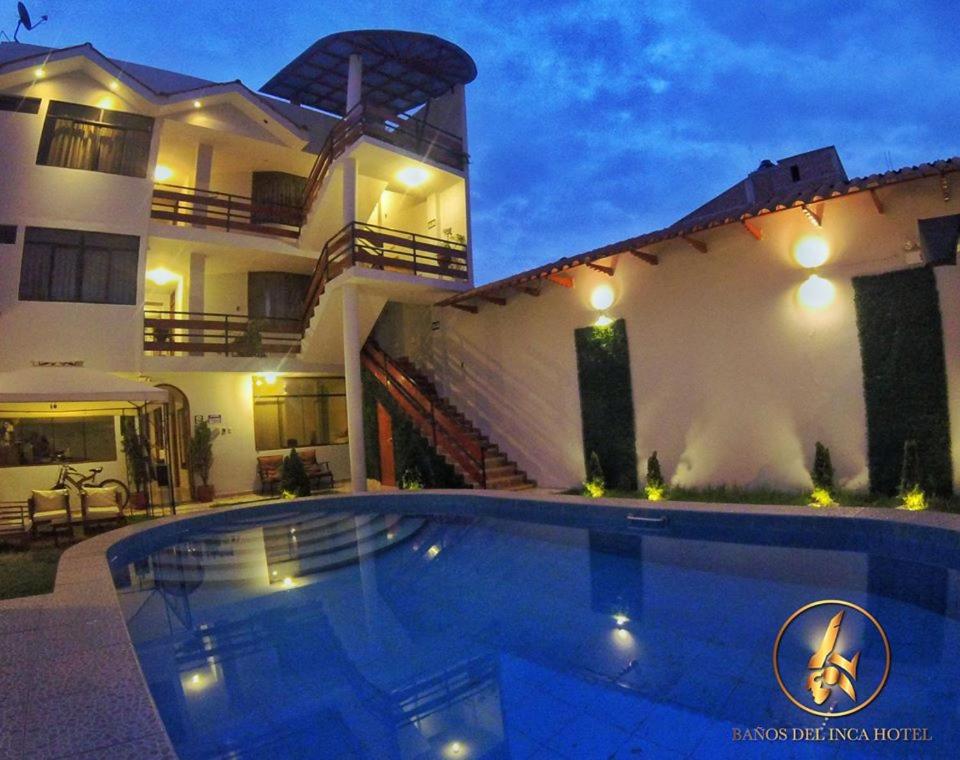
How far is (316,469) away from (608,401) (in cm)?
780

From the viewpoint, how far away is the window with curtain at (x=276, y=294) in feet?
54.5

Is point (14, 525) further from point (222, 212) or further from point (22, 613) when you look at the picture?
point (222, 212)

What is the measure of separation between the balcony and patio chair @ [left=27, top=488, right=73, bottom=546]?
6837 mm

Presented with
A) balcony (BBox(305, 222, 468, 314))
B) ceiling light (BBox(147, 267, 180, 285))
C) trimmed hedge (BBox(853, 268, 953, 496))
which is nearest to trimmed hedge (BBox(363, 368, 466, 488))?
balcony (BBox(305, 222, 468, 314))

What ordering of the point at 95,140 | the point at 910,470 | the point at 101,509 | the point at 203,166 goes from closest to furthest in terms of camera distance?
the point at 910,470 < the point at 101,509 < the point at 95,140 < the point at 203,166

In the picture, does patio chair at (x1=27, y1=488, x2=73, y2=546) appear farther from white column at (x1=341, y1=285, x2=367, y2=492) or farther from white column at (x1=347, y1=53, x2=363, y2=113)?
white column at (x1=347, y1=53, x2=363, y2=113)

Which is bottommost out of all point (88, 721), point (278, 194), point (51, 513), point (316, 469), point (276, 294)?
point (88, 721)

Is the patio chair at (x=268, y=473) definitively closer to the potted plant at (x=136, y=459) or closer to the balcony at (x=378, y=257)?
the potted plant at (x=136, y=459)

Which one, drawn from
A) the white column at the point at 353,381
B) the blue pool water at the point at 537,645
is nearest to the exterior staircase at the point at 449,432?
the white column at the point at 353,381

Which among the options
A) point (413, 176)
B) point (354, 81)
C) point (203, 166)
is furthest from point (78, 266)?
point (413, 176)

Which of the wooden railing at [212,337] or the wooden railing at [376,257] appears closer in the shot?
the wooden railing at [376,257]

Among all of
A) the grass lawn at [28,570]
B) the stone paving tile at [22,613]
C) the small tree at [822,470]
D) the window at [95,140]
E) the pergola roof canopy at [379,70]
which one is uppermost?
the pergola roof canopy at [379,70]

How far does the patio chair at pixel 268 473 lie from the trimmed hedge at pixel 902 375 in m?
12.3

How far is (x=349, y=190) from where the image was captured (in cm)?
1348
